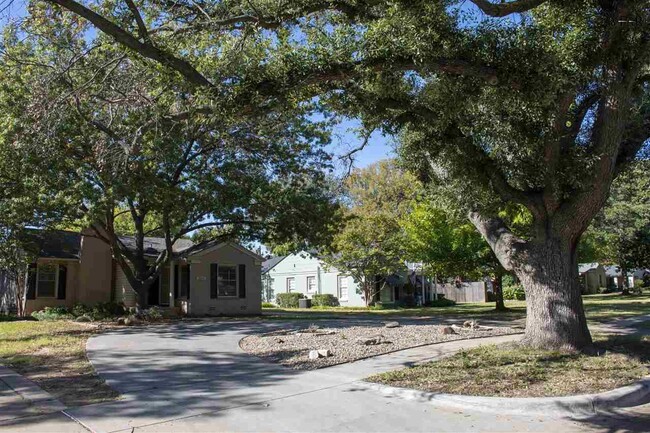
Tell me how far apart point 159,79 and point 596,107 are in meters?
8.70

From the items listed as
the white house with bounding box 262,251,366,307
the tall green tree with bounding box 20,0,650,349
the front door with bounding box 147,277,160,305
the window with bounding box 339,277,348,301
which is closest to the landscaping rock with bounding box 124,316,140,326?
the front door with bounding box 147,277,160,305

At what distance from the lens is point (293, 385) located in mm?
8000

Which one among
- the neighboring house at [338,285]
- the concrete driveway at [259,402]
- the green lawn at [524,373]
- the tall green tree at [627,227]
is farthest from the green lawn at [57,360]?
the tall green tree at [627,227]

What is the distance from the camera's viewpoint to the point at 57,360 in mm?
10359

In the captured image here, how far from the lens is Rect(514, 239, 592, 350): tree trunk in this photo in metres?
9.43

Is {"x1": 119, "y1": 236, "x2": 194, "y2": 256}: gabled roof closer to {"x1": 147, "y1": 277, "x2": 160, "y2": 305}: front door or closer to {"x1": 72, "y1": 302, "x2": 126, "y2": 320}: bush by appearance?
{"x1": 147, "y1": 277, "x2": 160, "y2": 305}: front door

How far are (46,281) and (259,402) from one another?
67.0ft

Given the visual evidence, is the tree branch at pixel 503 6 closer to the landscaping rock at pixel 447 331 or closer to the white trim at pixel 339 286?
the landscaping rock at pixel 447 331

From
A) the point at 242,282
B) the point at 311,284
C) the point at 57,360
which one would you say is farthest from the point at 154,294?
the point at 57,360

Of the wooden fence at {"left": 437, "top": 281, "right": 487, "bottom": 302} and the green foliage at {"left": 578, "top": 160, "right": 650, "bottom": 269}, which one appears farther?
the wooden fence at {"left": 437, "top": 281, "right": 487, "bottom": 302}

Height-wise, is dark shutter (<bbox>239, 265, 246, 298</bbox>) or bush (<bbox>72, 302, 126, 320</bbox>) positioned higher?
dark shutter (<bbox>239, 265, 246, 298</bbox>)

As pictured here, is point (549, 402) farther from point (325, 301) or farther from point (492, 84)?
point (325, 301)

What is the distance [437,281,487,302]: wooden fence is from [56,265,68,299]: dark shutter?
28.8 metres

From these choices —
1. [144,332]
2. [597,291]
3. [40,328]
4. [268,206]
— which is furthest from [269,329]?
[597,291]
